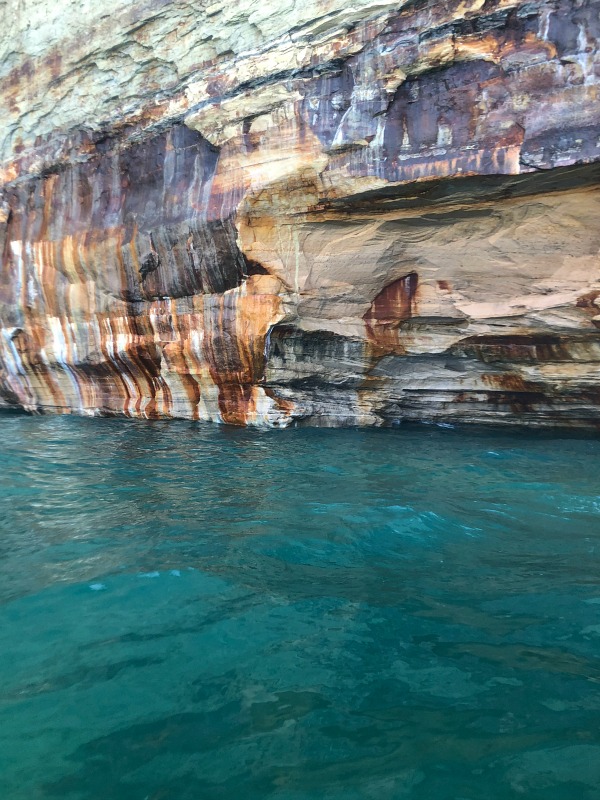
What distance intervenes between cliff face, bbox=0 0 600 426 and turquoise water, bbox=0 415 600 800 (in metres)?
2.96

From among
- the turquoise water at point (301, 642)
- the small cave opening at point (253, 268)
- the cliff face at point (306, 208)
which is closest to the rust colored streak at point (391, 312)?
the cliff face at point (306, 208)

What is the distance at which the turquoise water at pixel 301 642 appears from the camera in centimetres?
203

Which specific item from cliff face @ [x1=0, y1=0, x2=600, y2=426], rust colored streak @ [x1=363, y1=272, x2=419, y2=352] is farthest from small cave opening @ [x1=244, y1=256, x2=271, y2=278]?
rust colored streak @ [x1=363, y1=272, x2=419, y2=352]

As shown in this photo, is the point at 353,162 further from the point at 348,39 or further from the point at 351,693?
the point at 351,693

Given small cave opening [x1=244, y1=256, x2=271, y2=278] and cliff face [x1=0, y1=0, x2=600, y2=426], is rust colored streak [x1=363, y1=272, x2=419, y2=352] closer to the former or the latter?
cliff face [x1=0, y1=0, x2=600, y2=426]

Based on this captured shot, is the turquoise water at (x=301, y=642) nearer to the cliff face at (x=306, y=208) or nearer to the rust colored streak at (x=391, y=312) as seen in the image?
the cliff face at (x=306, y=208)

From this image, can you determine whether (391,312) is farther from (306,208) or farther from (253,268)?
(253,268)

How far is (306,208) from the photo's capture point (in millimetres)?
7793

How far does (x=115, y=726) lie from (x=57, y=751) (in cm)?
21

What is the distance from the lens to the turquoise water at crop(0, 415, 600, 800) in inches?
80.0

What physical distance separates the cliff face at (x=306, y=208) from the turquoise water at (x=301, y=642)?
296 centimetres

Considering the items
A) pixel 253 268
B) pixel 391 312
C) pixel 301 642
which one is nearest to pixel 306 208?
pixel 253 268

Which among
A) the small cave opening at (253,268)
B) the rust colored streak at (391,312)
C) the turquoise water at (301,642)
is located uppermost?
the small cave opening at (253,268)

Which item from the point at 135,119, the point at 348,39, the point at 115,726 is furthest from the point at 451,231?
the point at 115,726
